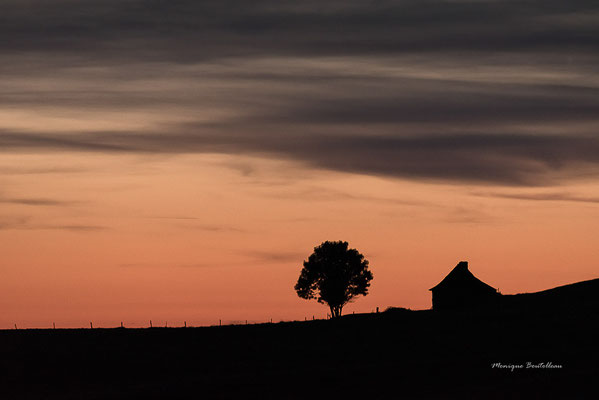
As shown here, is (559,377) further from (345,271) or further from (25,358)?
(345,271)

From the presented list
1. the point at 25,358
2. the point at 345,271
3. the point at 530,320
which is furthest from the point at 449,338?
the point at 345,271

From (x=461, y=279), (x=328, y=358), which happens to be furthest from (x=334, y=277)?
(x=328, y=358)

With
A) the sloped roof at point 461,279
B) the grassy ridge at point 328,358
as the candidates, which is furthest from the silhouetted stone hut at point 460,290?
the grassy ridge at point 328,358

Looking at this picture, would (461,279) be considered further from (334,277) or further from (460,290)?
(334,277)

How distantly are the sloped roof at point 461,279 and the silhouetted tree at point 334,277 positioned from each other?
25.9 metres

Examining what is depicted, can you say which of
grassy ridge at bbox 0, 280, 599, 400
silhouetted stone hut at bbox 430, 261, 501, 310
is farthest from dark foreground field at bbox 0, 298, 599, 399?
silhouetted stone hut at bbox 430, 261, 501, 310

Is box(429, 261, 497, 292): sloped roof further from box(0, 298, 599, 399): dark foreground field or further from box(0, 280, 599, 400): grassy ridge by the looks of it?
box(0, 298, 599, 399): dark foreground field

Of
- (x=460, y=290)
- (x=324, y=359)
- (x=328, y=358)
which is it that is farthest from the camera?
(x=460, y=290)

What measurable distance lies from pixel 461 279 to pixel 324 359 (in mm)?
54678

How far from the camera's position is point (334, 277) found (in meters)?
143

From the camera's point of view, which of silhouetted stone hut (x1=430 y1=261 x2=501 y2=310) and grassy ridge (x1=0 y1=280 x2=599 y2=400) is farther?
silhouetted stone hut (x1=430 y1=261 x2=501 y2=310)

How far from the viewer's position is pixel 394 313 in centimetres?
9369

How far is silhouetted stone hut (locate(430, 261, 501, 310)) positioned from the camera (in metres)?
117

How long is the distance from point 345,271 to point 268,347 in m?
71.2
